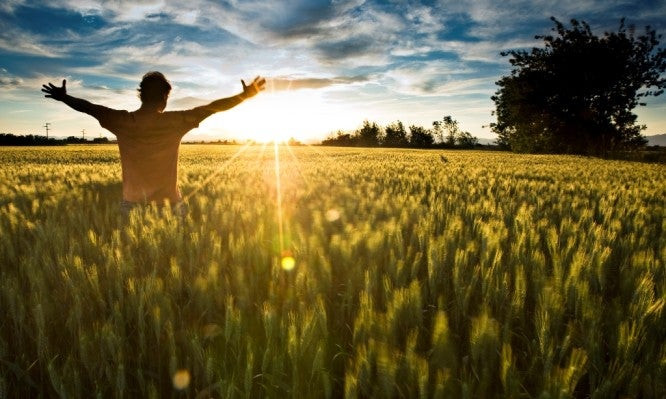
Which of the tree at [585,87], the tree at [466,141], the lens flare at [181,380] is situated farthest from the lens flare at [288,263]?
the tree at [466,141]

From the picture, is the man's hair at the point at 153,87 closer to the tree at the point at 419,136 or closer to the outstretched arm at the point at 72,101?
the outstretched arm at the point at 72,101

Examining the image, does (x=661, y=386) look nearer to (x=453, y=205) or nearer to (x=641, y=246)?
(x=641, y=246)

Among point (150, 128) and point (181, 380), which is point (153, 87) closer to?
point (150, 128)

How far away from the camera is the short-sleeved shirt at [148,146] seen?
13.6ft

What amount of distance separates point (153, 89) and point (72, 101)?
31.2 inches

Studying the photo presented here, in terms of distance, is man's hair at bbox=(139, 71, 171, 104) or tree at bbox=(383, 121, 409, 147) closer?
man's hair at bbox=(139, 71, 171, 104)

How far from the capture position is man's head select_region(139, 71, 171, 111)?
4.12 metres

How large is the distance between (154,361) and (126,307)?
344mm

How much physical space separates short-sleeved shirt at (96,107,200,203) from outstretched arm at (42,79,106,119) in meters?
0.05

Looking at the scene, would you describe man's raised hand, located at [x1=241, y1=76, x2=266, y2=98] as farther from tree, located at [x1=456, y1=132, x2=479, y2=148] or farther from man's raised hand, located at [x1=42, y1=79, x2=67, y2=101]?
tree, located at [x1=456, y1=132, x2=479, y2=148]

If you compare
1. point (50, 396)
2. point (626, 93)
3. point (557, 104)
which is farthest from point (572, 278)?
point (626, 93)

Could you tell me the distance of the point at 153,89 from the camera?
415 centimetres

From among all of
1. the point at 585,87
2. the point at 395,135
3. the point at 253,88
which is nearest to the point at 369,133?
the point at 395,135

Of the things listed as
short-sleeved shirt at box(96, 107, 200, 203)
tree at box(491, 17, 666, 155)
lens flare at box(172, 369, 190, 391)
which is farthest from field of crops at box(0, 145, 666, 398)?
tree at box(491, 17, 666, 155)
